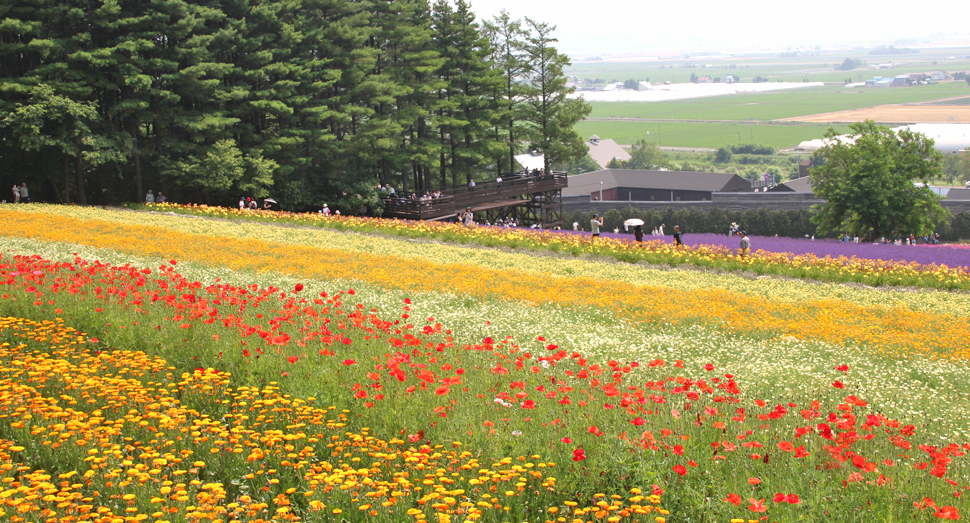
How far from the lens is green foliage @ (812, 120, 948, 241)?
43.8 m

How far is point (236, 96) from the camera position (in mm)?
41188

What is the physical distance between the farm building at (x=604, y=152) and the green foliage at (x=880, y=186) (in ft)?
357

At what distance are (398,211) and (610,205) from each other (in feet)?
137

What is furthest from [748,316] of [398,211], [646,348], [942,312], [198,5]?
[198,5]

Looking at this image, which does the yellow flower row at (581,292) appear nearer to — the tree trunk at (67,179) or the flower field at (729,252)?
the flower field at (729,252)

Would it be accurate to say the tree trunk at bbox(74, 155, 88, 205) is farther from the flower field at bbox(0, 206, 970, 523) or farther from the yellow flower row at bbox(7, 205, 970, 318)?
the flower field at bbox(0, 206, 970, 523)

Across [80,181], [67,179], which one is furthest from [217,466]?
[80,181]

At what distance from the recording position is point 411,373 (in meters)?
8.11

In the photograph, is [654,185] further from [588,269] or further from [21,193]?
[588,269]

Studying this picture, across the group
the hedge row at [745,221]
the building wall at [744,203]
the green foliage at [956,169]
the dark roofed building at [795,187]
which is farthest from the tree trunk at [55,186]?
the green foliage at [956,169]

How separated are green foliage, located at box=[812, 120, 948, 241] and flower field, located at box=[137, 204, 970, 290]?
1057 centimetres

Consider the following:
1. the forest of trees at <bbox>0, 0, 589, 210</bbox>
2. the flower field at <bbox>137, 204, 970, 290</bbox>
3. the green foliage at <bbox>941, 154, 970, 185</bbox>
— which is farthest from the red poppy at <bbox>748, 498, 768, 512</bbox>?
the green foliage at <bbox>941, 154, 970, 185</bbox>

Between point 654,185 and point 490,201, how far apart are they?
54731 mm

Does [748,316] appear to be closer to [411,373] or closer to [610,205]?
[411,373]
